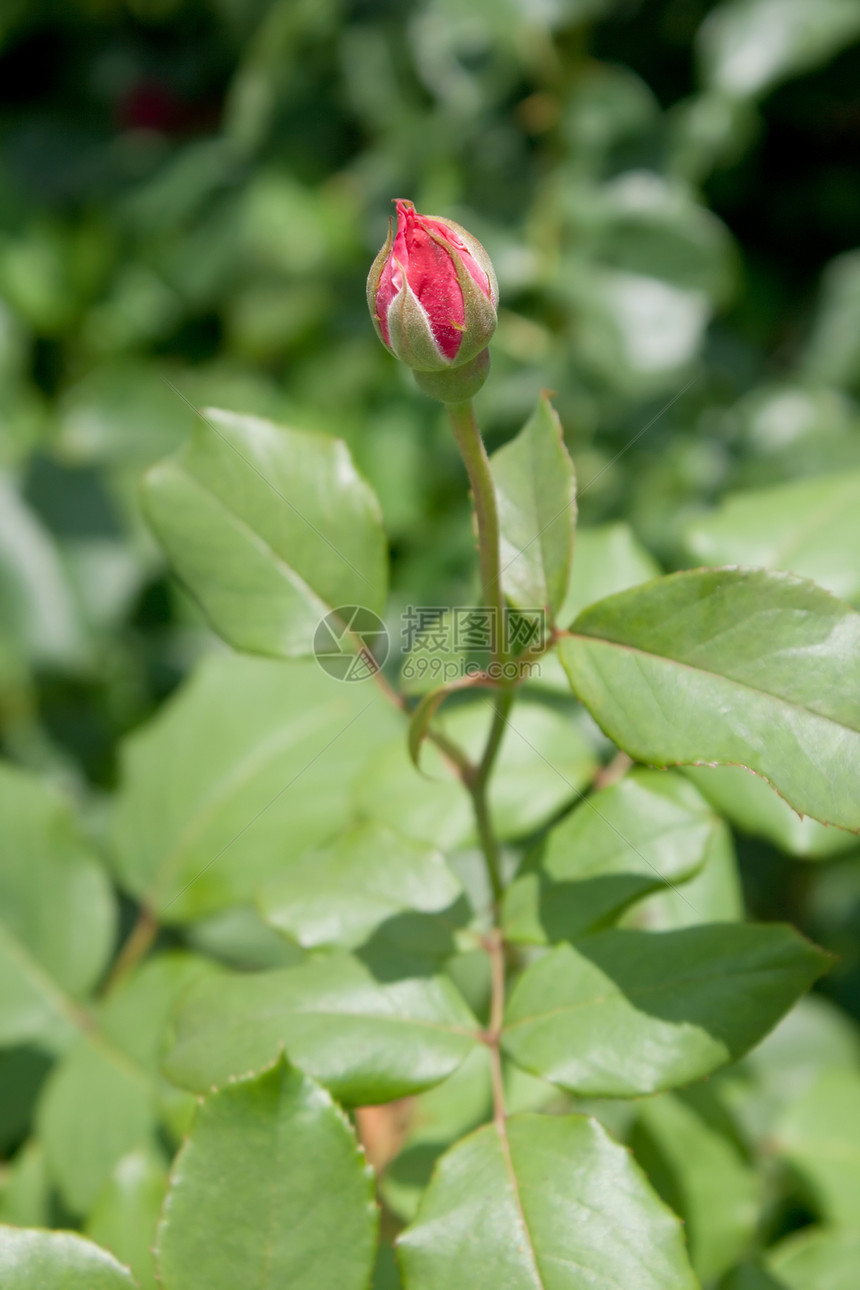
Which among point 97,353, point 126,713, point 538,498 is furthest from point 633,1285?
point 97,353

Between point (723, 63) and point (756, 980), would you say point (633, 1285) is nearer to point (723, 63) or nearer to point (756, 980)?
point (756, 980)

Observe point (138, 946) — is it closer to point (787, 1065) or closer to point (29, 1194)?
point (29, 1194)

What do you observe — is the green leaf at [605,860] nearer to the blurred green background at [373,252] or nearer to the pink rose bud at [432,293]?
the pink rose bud at [432,293]

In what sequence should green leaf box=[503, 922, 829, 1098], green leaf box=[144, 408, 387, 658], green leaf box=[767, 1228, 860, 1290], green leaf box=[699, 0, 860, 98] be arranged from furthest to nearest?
green leaf box=[699, 0, 860, 98] < green leaf box=[767, 1228, 860, 1290] < green leaf box=[144, 408, 387, 658] < green leaf box=[503, 922, 829, 1098]

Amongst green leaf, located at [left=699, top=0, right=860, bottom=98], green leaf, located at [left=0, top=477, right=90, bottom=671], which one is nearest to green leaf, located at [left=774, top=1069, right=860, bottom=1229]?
green leaf, located at [left=0, top=477, right=90, bottom=671]

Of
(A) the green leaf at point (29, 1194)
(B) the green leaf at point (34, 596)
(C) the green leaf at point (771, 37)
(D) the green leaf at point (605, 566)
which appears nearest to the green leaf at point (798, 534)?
(D) the green leaf at point (605, 566)

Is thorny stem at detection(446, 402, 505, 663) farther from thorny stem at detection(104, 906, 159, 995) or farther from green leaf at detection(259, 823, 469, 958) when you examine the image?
thorny stem at detection(104, 906, 159, 995)
